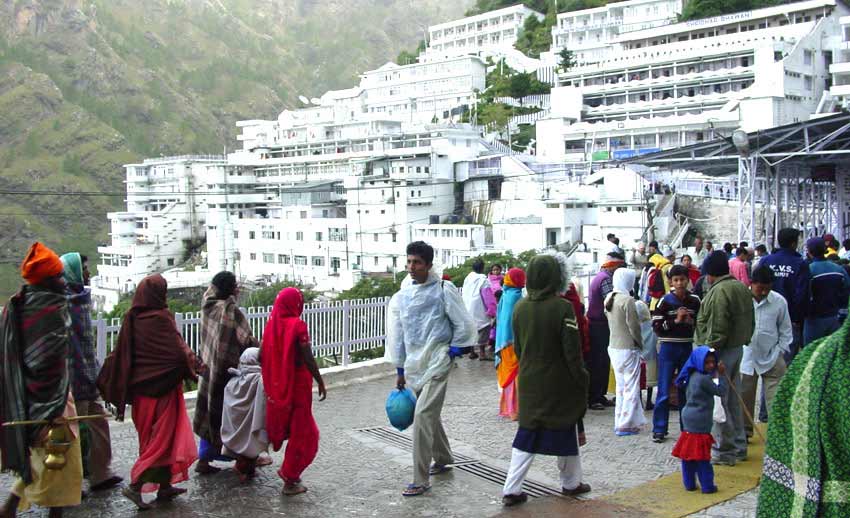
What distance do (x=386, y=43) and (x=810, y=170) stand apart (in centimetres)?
14935

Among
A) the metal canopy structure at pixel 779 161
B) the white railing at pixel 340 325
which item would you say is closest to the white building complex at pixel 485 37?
the metal canopy structure at pixel 779 161

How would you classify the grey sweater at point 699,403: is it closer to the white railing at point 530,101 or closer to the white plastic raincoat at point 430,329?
the white plastic raincoat at point 430,329

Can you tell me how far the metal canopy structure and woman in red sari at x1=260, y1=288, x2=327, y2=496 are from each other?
532 inches

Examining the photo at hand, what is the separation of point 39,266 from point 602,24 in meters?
68.5

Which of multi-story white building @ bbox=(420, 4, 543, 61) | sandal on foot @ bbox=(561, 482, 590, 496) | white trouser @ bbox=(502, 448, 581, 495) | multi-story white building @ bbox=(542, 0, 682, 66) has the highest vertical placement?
multi-story white building @ bbox=(420, 4, 543, 61)

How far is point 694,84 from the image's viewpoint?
170 feet

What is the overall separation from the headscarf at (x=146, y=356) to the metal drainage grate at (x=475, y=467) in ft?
7.58

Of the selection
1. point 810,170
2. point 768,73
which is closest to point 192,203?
point 768,73

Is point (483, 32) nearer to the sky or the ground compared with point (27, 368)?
nearer to the sky

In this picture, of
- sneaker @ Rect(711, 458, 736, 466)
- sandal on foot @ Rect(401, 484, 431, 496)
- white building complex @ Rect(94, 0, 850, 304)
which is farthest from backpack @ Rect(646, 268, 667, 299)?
white building complex @ Rect(94, 0, 850, 304)

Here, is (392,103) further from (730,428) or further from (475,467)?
(730,428)

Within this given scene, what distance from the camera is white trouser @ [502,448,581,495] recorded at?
5.02m

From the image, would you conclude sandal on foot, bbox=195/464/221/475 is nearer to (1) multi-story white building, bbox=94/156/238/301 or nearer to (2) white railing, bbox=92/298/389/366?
(2) white railing, bbox=92/298/389/366

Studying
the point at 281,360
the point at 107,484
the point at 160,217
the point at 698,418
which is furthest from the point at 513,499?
the point at 160,217
